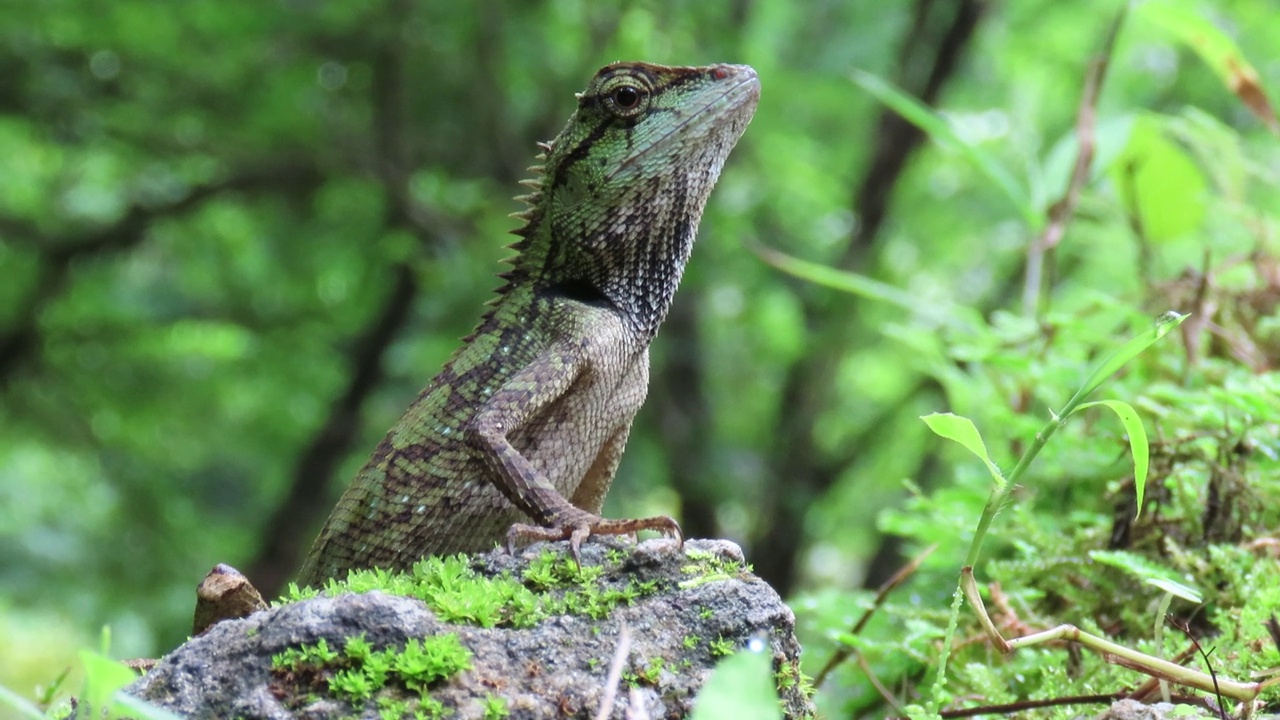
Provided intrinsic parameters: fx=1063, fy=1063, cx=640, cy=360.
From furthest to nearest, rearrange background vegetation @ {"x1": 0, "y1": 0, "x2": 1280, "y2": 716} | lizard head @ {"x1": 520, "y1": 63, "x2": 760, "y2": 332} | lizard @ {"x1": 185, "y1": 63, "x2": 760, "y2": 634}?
background vegetation @ {"x1": 0, "y1": 0, "x2": 1280, "y2": 716}
lizard head @ {"x1": 520, "y1": 63, "x2": 760, "y2": 332}
lizard @ {"x1": 185, "y1": 63, "x2": 760, "y2": 634}

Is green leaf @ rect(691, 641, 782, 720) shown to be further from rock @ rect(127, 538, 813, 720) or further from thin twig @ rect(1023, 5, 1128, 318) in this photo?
thin twig @ rect(1023, 5, 1128, 318)

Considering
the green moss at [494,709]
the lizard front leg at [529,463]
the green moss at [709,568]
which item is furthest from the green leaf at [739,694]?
the lizard front leg at [529,463]

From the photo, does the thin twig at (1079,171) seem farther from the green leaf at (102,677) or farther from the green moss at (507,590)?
the green leaf at (102,677)

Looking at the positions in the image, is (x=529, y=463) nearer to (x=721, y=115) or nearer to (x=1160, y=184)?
(x=721, y=115)

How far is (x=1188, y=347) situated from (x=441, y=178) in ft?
23.3

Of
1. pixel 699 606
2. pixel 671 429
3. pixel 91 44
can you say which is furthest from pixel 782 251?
pixel 699 606

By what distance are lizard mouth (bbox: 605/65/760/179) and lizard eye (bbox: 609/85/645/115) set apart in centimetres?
16

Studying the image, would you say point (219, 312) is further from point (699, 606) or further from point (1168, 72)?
point (1168, 72)

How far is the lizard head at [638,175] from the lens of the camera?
398cm

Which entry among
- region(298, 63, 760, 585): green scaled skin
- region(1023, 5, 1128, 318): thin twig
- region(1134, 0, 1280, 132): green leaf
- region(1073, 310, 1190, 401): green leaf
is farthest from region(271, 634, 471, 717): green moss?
region(1134, 0, 1280, 132): green leaf

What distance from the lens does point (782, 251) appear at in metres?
10.3

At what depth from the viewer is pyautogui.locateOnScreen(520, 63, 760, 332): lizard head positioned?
3979 mm

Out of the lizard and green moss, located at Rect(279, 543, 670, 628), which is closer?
green moss, located at Rect(279, 543, 670, 628)

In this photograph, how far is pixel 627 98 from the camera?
404cm
